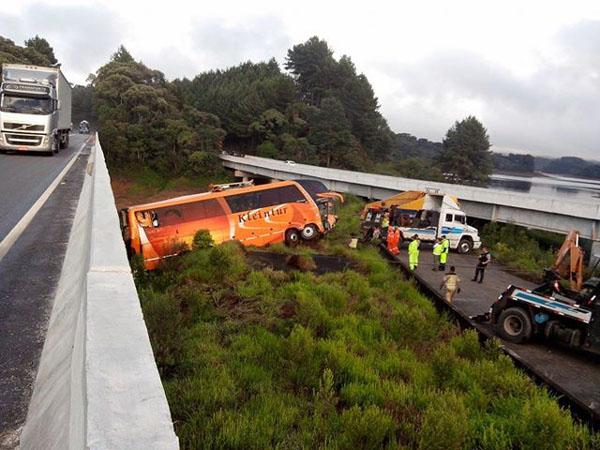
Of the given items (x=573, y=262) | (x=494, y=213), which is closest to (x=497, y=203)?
(x=494, y=213)

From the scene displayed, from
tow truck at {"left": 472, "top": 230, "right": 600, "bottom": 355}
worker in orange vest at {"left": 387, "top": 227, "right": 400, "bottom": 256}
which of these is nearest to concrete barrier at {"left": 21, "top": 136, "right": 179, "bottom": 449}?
tow truck at {"left": 472, "top": 230, "right": 600, "bottom": 355}

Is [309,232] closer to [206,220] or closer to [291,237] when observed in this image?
[291,237]

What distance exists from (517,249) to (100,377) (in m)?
29.5

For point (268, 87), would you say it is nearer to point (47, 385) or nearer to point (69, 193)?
point (69, 193)

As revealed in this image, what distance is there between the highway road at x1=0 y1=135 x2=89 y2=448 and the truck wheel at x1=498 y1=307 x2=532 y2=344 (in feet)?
34.3

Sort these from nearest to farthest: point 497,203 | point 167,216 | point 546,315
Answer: point 546,315 → point 167,216 → point 497,203

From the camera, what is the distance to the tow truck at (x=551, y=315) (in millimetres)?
10602

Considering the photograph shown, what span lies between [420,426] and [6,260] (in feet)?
18.0

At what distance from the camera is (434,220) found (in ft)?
87.2

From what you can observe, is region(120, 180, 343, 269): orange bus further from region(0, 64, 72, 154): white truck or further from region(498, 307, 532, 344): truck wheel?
region(498, 307, 532, 344): truck wheel

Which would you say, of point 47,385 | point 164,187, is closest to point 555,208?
point 47,385

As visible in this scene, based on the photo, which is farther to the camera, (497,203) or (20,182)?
(497,203)

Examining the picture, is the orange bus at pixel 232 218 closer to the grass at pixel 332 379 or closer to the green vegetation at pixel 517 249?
the grass at pixel 332 379

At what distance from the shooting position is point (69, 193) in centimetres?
1190
